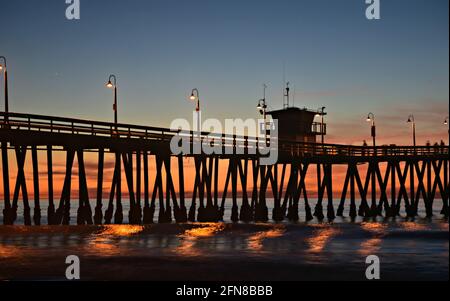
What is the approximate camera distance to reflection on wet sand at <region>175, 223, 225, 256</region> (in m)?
18.9

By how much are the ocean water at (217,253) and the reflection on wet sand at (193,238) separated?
3 cm

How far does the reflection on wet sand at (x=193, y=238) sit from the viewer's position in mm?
18906

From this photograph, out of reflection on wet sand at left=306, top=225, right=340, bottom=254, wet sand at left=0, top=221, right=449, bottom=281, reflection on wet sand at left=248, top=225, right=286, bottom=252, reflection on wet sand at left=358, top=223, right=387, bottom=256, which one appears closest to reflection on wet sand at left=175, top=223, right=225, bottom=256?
wet sand at left=0, top=221, right=449, bottom=281

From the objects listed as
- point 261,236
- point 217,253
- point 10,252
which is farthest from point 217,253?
point 261,236

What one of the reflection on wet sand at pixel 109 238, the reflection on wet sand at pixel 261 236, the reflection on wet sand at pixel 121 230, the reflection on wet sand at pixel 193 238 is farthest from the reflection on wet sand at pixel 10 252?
the reflection on wet sand at pixel 261 236

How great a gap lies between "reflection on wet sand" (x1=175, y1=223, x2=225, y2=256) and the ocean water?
30mm

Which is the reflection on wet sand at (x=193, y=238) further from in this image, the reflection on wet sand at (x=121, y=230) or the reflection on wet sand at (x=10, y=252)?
the reflection on wet sand at (x=10, y=252)

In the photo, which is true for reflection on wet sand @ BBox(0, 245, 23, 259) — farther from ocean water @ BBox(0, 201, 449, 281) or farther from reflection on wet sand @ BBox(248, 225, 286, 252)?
reflection on wet sand @ BBox(248, 225, 286, 252)

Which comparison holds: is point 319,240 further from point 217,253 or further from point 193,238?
point 217,253

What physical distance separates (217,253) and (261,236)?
629cm

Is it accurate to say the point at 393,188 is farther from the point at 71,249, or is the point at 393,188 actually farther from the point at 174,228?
the point at 71,249
